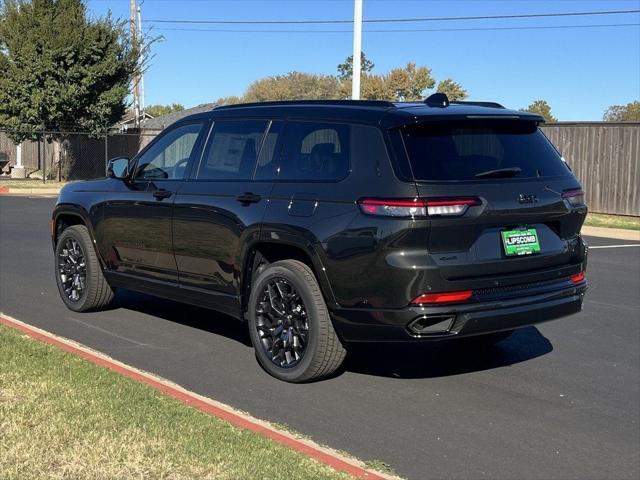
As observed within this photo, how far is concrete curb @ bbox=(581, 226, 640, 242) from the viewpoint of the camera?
17109 mm

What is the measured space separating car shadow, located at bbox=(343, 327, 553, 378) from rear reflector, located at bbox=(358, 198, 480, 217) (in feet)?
5.40

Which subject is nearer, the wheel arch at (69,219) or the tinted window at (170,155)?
the tinted window at (170,155)

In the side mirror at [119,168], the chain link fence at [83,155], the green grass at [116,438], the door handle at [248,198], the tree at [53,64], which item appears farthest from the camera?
the chain link fence at [83,155]

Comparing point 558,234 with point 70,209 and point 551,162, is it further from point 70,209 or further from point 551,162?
point 70,209

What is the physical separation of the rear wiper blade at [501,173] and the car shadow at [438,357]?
1.69 metres

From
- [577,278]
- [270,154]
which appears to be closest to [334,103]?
[270,154]

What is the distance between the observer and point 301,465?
4.07 m

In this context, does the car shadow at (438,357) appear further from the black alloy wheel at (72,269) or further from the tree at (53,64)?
the tree at (53,64)

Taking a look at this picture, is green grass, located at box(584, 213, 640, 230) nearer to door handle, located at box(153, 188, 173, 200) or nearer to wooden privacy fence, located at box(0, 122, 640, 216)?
wooden privacy fence, located at box(0, 122, 640, 216)

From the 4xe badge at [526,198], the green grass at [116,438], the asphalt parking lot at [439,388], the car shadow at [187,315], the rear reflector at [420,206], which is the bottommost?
the asphalt parking lot at [439,388]

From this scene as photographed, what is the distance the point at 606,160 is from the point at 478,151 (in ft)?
57.7

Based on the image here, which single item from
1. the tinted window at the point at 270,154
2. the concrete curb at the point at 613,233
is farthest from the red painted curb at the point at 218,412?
the concrete curb at the point at 613,233

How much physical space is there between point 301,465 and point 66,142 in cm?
3235

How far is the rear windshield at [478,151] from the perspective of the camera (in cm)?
520
